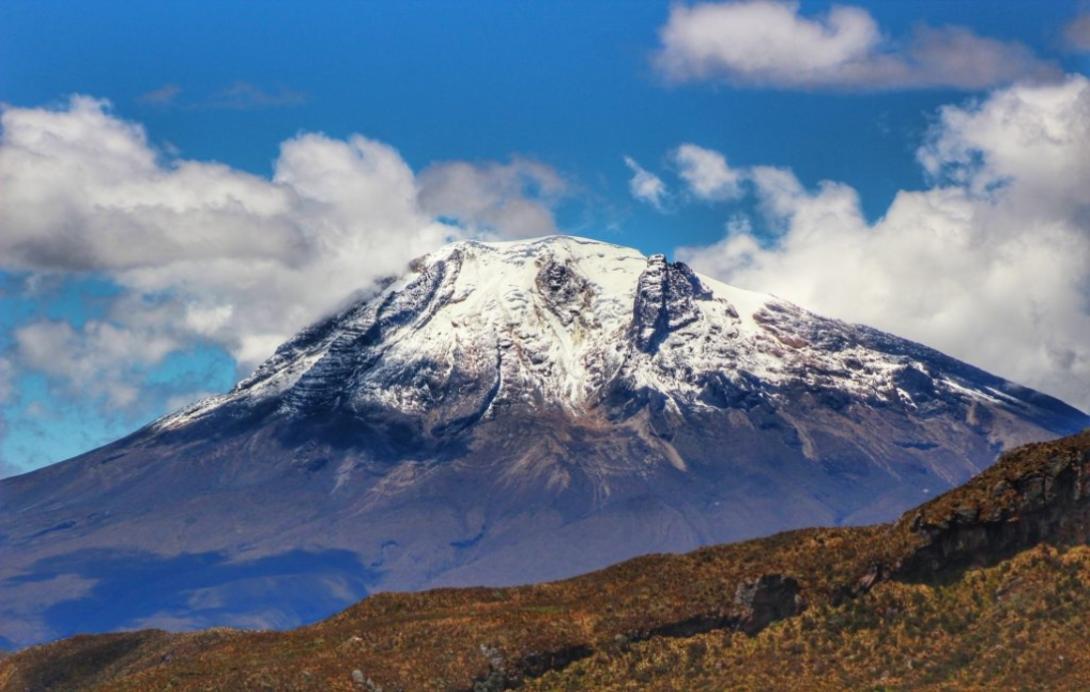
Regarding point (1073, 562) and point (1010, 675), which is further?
point (1073, 562)

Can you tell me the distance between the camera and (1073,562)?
8781 cm

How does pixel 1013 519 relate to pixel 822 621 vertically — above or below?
above

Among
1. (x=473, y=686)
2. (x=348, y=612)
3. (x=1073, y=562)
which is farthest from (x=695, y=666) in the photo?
(x=348, y=612)

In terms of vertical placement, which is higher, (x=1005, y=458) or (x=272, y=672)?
(x=1005, y=458)

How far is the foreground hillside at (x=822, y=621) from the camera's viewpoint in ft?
280

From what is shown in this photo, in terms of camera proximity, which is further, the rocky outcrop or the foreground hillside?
the rocky outcrop

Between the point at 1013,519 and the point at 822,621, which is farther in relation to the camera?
the point at 1013,519

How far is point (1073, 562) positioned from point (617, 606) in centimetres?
2319

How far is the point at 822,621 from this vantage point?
8975cm

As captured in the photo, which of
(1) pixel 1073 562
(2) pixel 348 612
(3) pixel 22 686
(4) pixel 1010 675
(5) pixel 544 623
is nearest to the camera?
(4) pixel 1010 675

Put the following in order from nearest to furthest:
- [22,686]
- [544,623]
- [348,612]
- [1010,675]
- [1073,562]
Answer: [1010,675] → [1073,562] → [544,623] → [348,612] → [22,686]

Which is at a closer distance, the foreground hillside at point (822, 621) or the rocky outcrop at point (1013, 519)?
the foreground hillside at point (822, 621)

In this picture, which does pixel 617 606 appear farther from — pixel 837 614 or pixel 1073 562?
pixel 1073 562

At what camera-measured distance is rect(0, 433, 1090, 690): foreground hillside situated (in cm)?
8538
